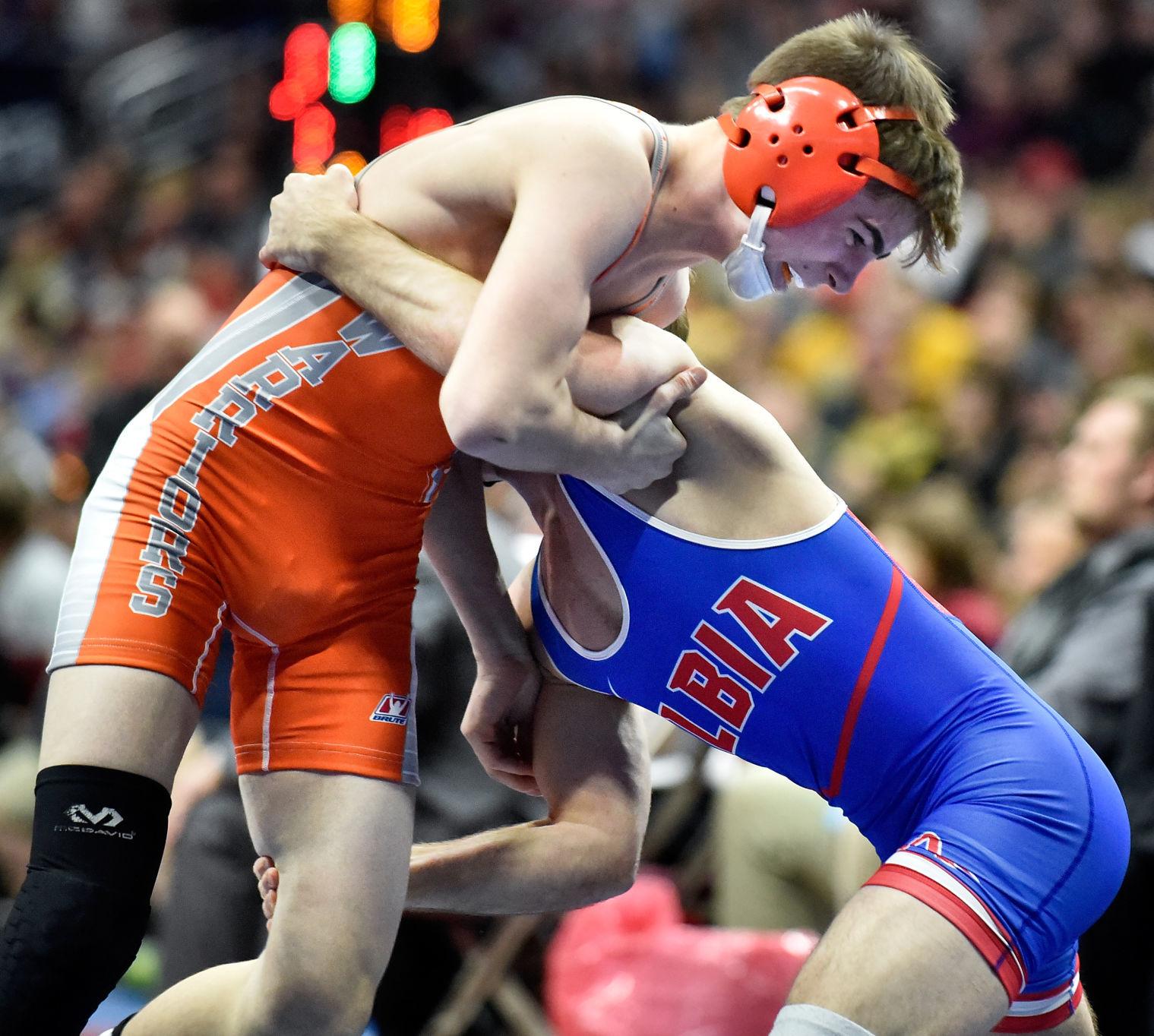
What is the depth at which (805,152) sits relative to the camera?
107 inches

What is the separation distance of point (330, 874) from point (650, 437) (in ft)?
3.06

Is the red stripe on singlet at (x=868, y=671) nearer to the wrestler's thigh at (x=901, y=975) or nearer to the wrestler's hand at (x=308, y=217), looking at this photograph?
the wrestler's thigh at (x=901, y=975)

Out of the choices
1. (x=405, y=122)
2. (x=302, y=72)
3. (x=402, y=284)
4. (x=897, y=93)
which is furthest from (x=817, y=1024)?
(x=302, y=72)

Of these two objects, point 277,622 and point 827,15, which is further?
point 827,15

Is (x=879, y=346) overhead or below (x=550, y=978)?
overhead

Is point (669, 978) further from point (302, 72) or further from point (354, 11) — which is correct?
point (302, 72)

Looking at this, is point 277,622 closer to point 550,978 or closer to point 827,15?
point 550,978

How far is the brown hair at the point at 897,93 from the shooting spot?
110 inches

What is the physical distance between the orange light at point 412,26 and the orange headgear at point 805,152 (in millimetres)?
9914

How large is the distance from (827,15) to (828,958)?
8.57 m

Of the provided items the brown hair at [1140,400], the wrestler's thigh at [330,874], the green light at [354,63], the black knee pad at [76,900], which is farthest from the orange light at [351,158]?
the black knee pad at [76,900]

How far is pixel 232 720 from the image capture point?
115 inches

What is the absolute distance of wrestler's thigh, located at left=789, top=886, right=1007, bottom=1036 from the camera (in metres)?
2.49

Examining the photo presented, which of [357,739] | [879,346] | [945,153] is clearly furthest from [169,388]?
[879,346]
